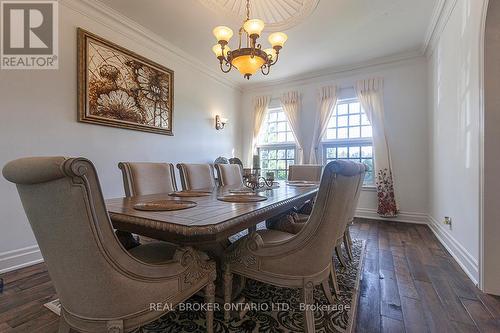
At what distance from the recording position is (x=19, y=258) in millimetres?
2205

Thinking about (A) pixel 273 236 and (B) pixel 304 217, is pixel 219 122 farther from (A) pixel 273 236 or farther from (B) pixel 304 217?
(A) pixel 273 236

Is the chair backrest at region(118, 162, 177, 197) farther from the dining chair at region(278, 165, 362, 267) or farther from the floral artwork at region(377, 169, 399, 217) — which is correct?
the floral artwork at region(377, 169, 399, 217)

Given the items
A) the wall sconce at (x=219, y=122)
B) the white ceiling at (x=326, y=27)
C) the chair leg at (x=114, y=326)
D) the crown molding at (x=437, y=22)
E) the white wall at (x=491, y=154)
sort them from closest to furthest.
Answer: the chair leg at (x=114, y=326) < the white wall at (x=491, y=154) < the crown molding at (x=437, y=22) < the white ceiling at (x=326, y=27) < the wall sconce at (x=219, y=122)

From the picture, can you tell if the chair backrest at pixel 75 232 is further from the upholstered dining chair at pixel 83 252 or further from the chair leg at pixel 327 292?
the chair leg at pixel 327 292

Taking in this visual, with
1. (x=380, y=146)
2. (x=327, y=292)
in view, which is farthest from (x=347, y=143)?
(x=327, y=292)

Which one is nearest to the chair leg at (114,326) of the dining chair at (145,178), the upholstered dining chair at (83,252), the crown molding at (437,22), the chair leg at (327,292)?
the upholstered dining chair at (83,252)

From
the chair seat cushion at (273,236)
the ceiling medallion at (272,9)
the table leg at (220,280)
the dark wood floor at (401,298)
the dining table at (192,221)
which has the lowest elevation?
the dark wood floor at (401,298)

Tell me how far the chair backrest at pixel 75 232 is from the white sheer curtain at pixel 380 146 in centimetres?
410

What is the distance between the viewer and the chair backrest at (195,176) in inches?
98.1

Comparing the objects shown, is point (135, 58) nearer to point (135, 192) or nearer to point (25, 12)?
point (25, 12)

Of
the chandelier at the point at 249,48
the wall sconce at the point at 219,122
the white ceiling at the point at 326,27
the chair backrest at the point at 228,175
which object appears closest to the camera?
the chandelier at the point at 249,48

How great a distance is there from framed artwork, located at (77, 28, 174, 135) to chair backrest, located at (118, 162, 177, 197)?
114 cm

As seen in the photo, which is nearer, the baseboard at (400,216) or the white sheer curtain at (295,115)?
the baseboard at (400,216)

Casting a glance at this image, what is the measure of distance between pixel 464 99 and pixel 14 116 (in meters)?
4.20
